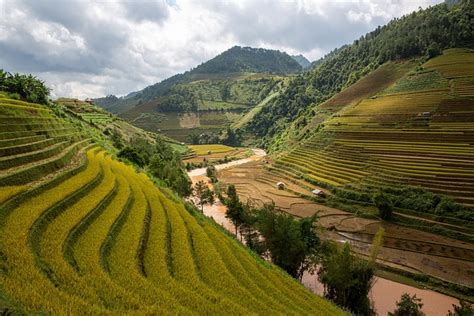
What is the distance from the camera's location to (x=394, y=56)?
126625 millimetres

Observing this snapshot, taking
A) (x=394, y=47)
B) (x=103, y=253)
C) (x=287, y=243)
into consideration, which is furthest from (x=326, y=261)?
(x=394, y=47)

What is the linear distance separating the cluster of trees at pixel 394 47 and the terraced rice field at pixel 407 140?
1647 cm

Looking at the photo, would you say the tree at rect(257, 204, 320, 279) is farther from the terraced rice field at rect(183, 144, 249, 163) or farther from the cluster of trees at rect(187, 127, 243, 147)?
the cluster of trees at rect(187, 127, 243, 147)

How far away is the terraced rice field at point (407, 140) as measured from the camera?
1997 inches

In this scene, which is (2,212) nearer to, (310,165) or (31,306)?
(31,306)

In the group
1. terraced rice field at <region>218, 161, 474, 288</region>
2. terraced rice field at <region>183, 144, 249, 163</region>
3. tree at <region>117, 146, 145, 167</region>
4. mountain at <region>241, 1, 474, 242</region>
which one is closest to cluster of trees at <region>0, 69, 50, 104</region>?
tree at <region>117, 146, 145, 167</region>

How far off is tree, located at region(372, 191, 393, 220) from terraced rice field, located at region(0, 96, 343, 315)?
97.9 ft

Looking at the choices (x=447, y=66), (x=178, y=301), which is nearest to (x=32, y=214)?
(x=178, y=301)

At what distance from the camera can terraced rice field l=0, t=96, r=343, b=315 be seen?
10555 mm

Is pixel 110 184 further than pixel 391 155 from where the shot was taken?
No

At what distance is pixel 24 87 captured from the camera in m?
41.0

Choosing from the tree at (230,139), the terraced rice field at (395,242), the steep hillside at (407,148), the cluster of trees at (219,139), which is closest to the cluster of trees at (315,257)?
the terraced rice field at (395,242)

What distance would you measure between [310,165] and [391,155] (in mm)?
18190

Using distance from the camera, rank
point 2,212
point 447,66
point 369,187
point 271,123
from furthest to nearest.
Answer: point 271,123, point 447,66, point 369,187, point 2,212
